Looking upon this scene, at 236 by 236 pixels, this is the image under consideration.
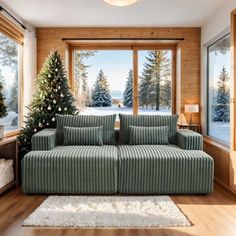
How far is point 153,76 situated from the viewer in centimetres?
603

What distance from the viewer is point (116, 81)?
607cm

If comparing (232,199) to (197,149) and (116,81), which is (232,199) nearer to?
(197,149)

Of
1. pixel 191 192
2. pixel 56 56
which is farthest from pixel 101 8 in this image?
pixel 191 192

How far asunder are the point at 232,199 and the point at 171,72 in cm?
314

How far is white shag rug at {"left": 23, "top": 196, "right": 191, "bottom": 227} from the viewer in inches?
107

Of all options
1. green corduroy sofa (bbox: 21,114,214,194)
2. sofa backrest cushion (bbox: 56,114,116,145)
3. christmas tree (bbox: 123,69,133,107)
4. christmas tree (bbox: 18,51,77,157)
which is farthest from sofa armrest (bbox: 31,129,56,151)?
christmas tree (bbox: 123,69,133,107)

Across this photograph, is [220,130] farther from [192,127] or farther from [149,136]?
[149,136]

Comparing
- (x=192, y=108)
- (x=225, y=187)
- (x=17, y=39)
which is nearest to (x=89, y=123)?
(x=17, y=39)

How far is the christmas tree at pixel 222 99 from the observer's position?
4.40m

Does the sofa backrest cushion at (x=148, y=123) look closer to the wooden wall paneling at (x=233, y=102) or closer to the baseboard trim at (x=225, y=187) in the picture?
the baseboard trim at (x=225, y=187)

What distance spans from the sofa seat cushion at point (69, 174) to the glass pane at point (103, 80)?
2.57 m

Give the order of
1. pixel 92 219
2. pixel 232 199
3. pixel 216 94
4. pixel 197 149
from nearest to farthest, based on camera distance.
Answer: pixel 92 219 < pixel 232 199 < pixel 197 149 < pixel 216 94

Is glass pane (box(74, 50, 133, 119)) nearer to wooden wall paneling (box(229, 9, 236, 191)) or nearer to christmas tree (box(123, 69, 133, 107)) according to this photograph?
christmas tree (box(123, 69, 133, 107))

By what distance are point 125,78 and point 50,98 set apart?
177 cm
